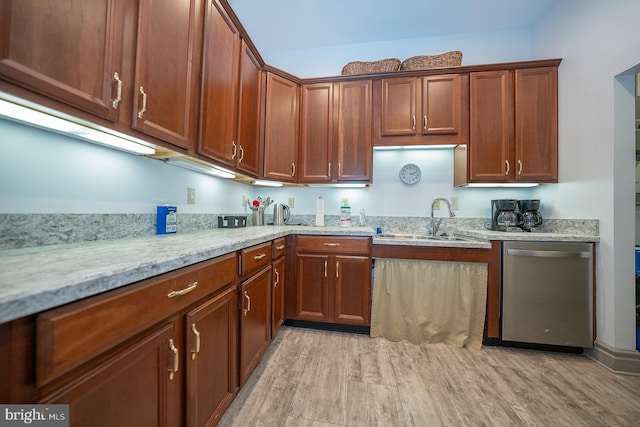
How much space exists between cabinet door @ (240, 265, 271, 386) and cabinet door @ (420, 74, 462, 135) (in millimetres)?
2031

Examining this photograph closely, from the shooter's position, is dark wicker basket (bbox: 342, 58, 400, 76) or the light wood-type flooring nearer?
the light wood-type flooring

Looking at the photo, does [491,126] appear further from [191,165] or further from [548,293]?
[191,165]

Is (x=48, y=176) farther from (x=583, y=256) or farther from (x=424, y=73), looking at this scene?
(x=583, y=256)

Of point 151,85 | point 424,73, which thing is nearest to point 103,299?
point 151,85

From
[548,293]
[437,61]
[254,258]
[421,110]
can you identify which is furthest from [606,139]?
[254,258]

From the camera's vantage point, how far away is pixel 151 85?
104 cm

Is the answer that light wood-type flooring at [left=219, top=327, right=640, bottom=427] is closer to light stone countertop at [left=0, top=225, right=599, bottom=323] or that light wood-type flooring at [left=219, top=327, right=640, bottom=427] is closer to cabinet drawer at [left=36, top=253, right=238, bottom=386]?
cabinet drawer at [left=36, top=253, right=238, bottom=386]

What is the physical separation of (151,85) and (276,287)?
4.89ft

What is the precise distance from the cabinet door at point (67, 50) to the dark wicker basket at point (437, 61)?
2350mm

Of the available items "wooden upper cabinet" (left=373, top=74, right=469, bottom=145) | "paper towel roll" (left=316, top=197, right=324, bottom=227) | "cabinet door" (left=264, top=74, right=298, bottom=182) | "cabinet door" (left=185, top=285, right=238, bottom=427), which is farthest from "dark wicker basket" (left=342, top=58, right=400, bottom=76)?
"cabinet door" (left=185, top=285, right=238, bottom=427)

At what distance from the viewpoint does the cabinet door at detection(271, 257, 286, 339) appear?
177cm

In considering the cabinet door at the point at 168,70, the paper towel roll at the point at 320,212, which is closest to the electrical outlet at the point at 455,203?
the paper towel roll at the point at 320,212

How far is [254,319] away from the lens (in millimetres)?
1441

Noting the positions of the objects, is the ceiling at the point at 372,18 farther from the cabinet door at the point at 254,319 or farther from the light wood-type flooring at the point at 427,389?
the light wood-type flooring at the point at 427,389
